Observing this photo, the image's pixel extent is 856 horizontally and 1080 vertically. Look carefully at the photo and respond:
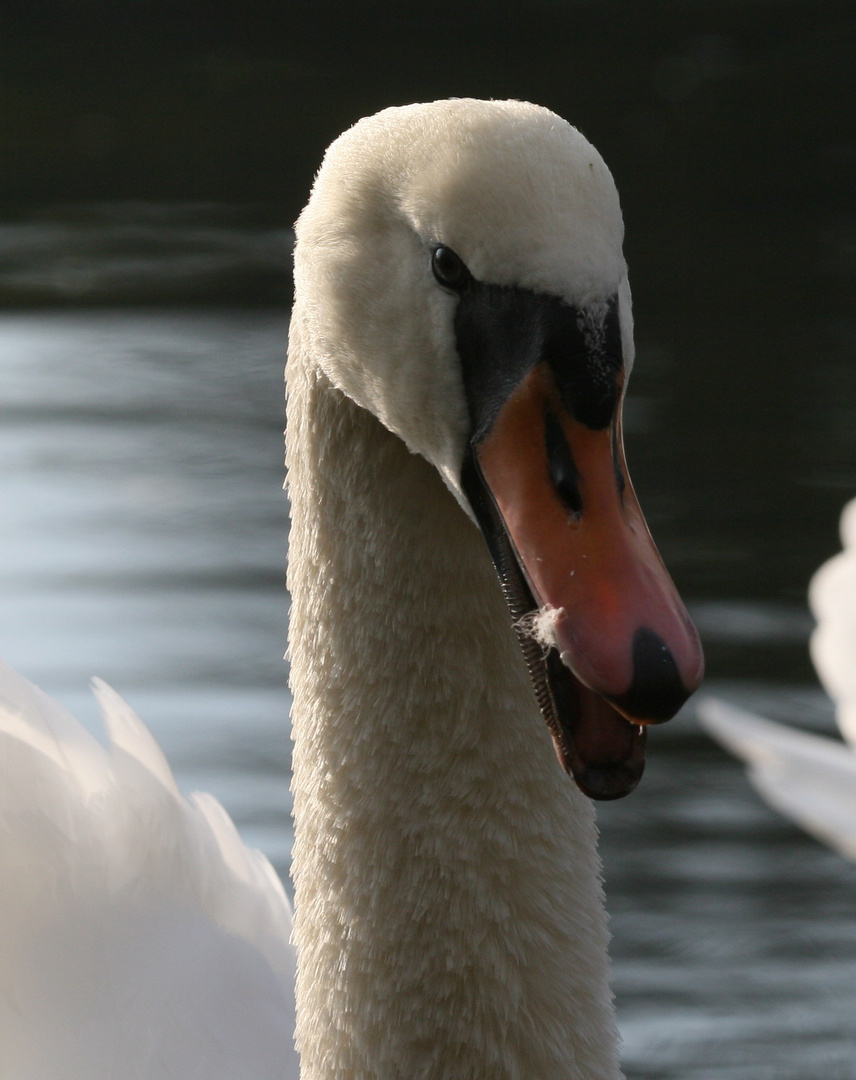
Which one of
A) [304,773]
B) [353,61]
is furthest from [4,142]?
[304,773]

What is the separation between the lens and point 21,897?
7.97 feet

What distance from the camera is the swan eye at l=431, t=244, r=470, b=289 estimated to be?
5.08ft

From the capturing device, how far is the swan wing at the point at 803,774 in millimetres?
2230

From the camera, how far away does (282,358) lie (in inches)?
229

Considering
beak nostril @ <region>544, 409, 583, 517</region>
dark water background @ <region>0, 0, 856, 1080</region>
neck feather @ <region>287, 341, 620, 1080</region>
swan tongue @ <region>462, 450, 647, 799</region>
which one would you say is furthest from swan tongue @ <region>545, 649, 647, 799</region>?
dark water background @ <region>0, 0, 856, 1080</region>

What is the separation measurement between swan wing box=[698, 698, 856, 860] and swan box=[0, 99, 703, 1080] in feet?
1.59

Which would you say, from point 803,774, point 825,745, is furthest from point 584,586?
point 825,745

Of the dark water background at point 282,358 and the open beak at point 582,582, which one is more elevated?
the open beak at point 582,582

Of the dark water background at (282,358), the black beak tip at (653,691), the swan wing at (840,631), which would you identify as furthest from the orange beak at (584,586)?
the dark water background at (282,358)

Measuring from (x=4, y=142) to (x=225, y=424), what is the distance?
3011mm

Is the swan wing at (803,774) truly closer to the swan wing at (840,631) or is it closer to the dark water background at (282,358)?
the swan wing at (840,631)

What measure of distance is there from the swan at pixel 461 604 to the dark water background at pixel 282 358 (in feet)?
4.40

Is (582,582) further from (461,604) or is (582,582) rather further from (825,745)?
(825,745)

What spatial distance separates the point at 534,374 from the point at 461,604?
288 millimetres
